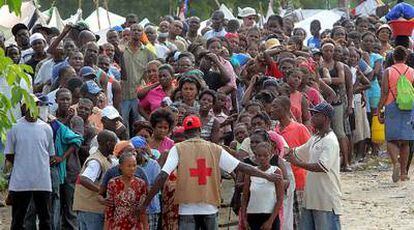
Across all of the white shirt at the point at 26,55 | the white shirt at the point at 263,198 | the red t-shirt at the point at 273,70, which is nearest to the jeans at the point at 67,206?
the white shirt at the point at 263,198

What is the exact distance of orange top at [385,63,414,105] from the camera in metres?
17.0

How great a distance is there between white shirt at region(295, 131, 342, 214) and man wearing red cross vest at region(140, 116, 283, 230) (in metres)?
0.76

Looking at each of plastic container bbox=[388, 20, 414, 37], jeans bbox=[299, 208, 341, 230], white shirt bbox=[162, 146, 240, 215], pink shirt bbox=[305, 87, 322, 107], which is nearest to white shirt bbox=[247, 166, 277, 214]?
white shirt bbox=[162, 146, 240, 215]

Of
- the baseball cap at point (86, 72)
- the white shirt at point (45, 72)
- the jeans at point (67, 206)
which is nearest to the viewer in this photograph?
the jeans at point (67, 206)

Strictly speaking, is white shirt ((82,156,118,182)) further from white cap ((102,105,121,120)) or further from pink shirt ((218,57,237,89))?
pink shirt ((218,57,237,89))

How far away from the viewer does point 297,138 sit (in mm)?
12438

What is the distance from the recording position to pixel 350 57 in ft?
62.0

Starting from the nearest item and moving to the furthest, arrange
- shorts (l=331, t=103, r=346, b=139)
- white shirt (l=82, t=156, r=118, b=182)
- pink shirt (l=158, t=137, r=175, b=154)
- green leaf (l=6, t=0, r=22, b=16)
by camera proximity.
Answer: green leaf (l=6, t=0, r=22, b=16)
white shirt (l=82, t=156, r=118, b=182)
pink shirt (l=158, t=137, r=175, b=154)
shorts (l=331, t=103, r=346, b=139)

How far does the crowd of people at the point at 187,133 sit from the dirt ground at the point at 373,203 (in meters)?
0.41

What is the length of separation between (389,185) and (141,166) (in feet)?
21.5

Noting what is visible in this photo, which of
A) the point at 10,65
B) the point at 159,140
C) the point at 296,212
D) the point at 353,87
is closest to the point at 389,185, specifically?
the point at 353,87

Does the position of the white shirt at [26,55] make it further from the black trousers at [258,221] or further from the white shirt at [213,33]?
the black trousers at [258,221]

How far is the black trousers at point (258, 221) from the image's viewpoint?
37.2 ft

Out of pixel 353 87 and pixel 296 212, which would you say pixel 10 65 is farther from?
pixel 353 87
